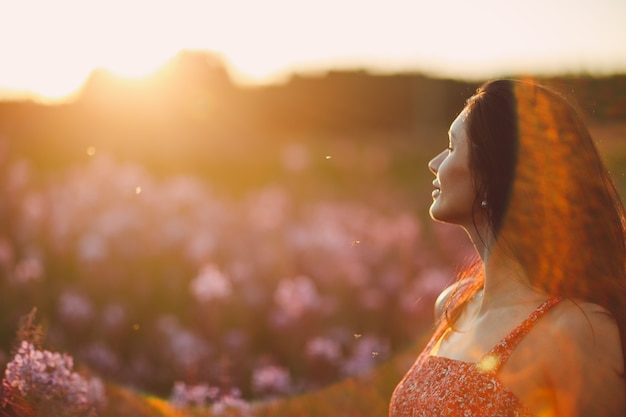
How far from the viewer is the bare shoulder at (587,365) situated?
6.36 feet

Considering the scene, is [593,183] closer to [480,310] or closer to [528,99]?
[528,99]

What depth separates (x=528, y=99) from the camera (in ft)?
7.39

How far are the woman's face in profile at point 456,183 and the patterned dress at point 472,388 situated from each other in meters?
0.43

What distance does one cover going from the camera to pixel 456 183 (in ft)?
7.70

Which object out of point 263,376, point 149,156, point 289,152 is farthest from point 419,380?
point 149,156

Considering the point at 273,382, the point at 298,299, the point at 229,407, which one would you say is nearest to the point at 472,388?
the point at 229,407

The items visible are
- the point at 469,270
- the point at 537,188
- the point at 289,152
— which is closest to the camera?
the point at 537,188

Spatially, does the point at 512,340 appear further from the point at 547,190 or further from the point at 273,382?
the point at 273,382

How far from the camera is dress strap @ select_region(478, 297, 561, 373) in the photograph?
2.12 meters

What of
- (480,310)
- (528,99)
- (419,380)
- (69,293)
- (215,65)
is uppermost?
(215,65)

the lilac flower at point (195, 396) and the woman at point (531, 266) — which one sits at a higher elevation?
the woman at point (531, 266)

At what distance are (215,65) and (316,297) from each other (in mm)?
15182

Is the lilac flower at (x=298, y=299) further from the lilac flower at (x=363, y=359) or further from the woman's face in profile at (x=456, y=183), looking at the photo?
the woman's face in profile at (x=456, y=183)

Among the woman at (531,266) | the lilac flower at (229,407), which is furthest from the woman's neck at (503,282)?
the lilac flower at (229,407)
